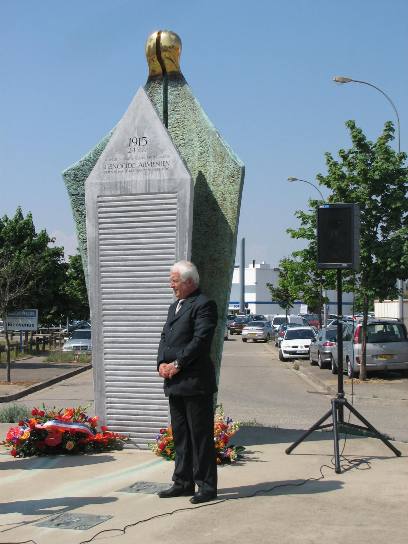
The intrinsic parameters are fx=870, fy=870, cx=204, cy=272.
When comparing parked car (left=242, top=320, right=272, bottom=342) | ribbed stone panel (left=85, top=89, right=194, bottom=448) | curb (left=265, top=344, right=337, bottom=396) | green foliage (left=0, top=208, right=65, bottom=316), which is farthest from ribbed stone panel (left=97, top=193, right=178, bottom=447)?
parked car (left=242, top=320, right=272, bottom=342)

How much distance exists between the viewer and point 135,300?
902 cm

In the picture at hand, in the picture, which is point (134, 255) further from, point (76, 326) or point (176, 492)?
point (76, 326)

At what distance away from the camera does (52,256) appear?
39.7 m

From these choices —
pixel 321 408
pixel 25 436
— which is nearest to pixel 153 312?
pixel 25 436

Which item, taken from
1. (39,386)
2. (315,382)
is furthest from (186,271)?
(315,382)

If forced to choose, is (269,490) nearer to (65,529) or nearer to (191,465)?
(191,465)

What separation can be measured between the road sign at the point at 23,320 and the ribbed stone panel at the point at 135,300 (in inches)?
873

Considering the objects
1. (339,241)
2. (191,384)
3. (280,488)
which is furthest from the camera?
(339,241)

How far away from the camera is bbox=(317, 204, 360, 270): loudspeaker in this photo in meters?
8.92

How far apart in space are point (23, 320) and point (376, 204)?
14.4 m

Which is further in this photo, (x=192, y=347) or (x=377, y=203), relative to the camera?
(x=377, y=203)

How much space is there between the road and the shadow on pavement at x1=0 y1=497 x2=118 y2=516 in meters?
5.50

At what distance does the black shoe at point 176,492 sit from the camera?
682 cm

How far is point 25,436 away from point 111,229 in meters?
2.29
